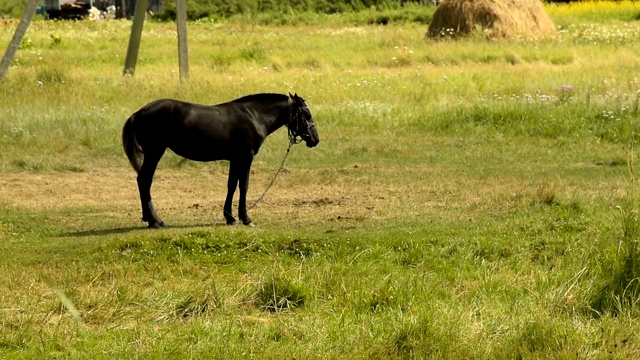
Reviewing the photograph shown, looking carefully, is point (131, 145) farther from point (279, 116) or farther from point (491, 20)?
point (491, 20)

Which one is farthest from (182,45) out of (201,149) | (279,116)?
(201,149)

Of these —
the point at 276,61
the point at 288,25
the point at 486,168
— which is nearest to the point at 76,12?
the point at 288,25

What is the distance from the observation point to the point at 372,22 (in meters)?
42.2

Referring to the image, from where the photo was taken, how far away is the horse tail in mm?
10352

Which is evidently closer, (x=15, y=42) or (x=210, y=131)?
(x=210, y=131)

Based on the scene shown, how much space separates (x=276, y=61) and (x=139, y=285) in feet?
54.6

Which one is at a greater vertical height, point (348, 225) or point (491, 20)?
point (348, 225)

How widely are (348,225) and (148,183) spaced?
1846 millimetres

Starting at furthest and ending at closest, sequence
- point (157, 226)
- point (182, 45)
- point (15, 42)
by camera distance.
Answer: point (182, 45) → point (15, 42) → point (157, 226)

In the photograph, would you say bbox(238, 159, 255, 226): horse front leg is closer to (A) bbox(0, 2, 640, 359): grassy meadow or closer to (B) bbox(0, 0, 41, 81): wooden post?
(A) bbox(0, 2, 640, 359): grassy meadow

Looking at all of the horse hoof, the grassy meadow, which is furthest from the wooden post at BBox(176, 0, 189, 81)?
the horse hoof

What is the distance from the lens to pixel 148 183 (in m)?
10.5

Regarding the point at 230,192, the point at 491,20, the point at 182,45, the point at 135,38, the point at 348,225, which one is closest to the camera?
the point at 230,192

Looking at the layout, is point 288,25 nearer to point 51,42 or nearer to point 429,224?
point 51,42
